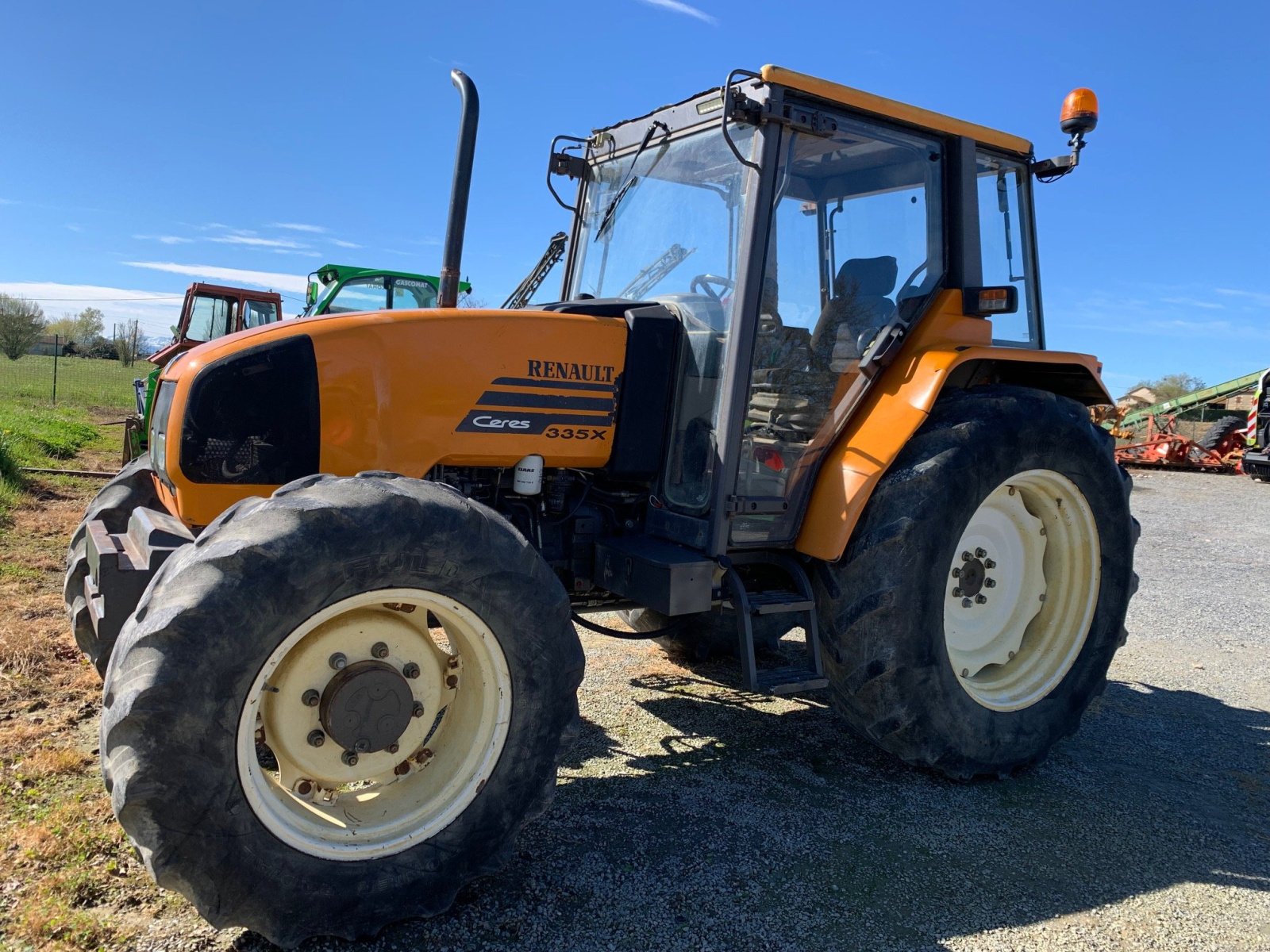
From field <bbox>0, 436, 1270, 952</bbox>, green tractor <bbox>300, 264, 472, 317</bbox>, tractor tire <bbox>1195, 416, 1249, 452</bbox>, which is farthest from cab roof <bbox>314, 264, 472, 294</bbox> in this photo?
tractor tire <bbox>1195, 416, 1249, 452</bbox>

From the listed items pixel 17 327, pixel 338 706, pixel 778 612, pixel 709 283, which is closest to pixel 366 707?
pixel 338 706

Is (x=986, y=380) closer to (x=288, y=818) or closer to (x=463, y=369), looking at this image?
(x=463, y=369)

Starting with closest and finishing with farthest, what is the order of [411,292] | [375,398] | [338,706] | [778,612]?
[338,706]
[375,398]
[778,612]
[411,292]

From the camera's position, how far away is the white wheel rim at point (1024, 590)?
392cm

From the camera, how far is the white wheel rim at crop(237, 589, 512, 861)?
2.45 metres

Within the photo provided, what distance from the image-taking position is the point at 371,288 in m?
13.8

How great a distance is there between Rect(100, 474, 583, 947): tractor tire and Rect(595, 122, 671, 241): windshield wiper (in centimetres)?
210

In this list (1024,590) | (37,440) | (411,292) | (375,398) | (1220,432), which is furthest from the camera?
(1220,432)

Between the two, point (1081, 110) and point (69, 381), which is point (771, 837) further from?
point (69, 381)

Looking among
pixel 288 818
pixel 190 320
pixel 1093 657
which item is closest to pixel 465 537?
pixel 288 818

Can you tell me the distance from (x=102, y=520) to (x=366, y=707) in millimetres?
1679

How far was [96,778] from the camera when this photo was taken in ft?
10.6

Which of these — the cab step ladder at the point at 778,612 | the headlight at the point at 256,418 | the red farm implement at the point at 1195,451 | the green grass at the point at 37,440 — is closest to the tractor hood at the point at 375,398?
the headlight at the point at 256,418

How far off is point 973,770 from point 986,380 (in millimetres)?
1624
